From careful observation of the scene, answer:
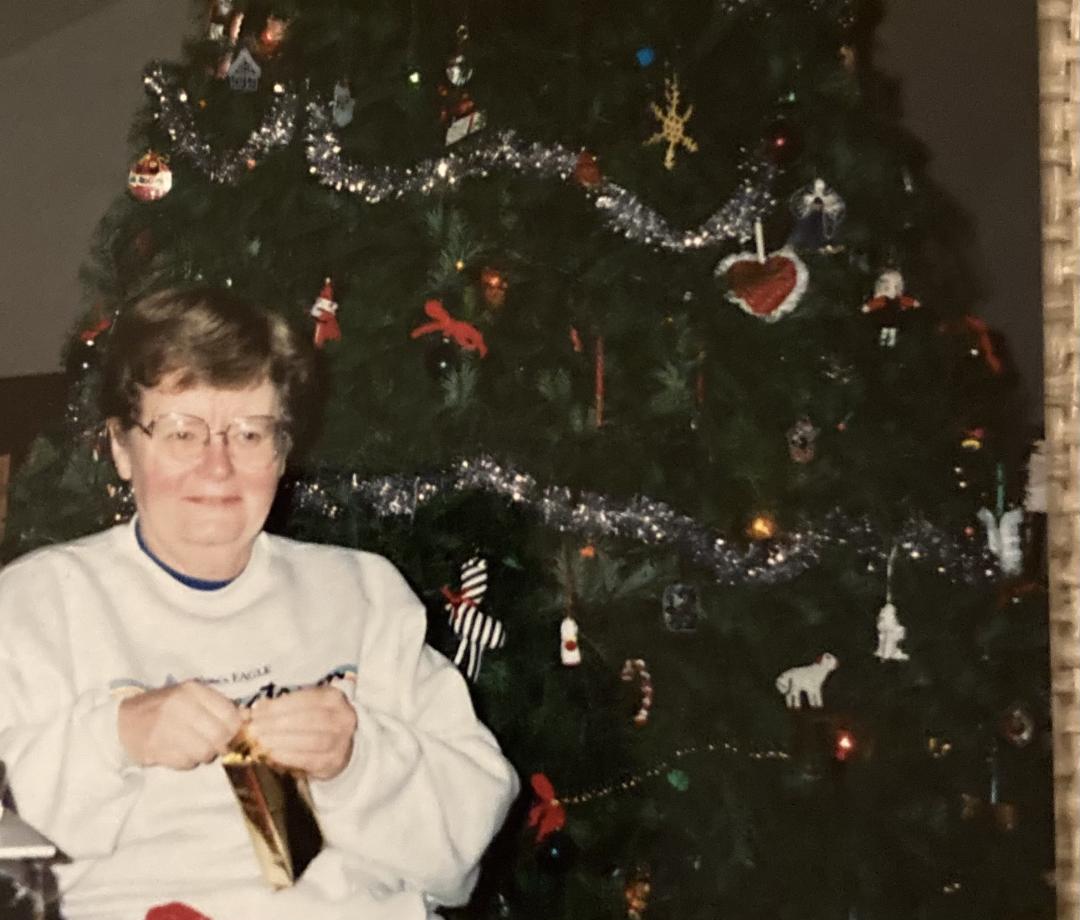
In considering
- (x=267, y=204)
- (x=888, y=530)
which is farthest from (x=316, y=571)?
(x=888, y=530)

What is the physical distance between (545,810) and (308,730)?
359mm

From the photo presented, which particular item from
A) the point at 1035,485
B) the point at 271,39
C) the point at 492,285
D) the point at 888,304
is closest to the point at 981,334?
the point at 888,304

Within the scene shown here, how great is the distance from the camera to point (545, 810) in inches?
56.7

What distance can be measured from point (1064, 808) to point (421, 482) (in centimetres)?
86

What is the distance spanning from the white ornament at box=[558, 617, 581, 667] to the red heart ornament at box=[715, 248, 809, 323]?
495 millimetres

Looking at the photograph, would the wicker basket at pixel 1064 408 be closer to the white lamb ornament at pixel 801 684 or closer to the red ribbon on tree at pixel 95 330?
the white lamb ornament at pixel 801 684

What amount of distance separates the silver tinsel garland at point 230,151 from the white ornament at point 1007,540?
3.52ft

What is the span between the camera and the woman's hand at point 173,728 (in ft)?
3.89

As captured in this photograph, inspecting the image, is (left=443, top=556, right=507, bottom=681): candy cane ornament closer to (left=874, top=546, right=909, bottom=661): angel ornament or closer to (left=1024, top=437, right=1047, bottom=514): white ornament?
(left=874, top=546, right=909, bottom=661): angel ornament

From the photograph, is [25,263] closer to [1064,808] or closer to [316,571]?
[316,571]

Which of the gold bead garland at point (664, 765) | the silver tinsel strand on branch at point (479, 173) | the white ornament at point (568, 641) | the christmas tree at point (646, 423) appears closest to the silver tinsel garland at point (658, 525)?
the christmas tree at point (646, 423)

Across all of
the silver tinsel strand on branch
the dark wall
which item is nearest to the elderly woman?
the silver tinsel strand on branch

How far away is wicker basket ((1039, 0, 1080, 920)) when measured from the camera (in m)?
1.38

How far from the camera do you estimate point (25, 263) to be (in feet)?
4.20
